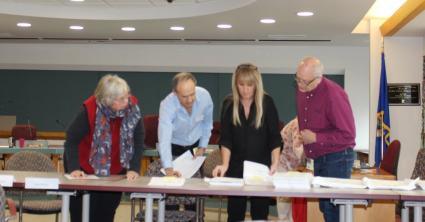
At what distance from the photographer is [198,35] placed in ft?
36.1

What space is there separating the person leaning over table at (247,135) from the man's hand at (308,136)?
0.59 feet

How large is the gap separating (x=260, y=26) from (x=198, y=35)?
1.59 m

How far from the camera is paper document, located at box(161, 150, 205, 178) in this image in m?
4.58

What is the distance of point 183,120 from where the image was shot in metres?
4.68

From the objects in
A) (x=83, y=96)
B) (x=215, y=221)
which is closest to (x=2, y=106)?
(x=83, y=96)

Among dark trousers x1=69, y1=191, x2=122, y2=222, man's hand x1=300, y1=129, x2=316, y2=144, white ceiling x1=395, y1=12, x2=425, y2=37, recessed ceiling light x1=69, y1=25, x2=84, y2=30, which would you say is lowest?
dark trousers x1=69, y1=191, x2=122, y2=222

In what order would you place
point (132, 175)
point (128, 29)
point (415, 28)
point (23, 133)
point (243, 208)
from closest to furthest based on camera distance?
1. point (132, 175)
2. point (243, 208)
3. point (415, 28)
4. point (128, 29)
5. point (23, 133)

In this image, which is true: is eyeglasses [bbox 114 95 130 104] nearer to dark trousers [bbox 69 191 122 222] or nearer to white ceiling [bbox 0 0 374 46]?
dark trousers [bbox 69 191 122 222]

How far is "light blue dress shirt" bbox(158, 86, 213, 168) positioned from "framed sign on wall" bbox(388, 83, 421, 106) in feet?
16.3

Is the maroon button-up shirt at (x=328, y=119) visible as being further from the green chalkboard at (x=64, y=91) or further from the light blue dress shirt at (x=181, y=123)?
the green chalkboard at (x=64, y=91)

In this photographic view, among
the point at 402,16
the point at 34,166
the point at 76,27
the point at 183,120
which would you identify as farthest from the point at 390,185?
the point at 76,27

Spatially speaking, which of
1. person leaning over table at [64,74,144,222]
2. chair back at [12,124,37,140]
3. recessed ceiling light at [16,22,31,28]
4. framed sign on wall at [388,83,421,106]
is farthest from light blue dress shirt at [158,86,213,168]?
chair back at [12,124,37,140]

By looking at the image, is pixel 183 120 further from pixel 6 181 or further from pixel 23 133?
pixel 23 133

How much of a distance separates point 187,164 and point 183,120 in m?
0.32
